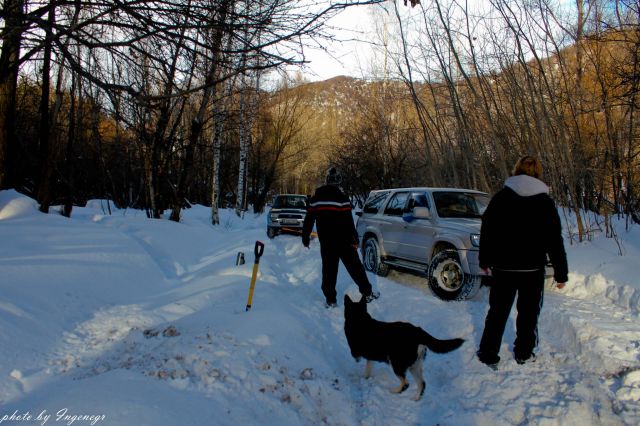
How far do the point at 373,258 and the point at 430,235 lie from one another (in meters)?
2.01

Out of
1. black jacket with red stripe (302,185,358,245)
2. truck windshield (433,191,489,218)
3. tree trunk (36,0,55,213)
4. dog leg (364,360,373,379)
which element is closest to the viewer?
dog leg (364,360,373,379)

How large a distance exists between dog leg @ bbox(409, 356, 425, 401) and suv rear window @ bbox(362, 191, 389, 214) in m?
6.04

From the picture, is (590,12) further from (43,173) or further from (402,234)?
(43,173)

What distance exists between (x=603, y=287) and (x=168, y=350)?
21.0ft

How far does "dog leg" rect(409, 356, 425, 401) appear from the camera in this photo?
3780mm

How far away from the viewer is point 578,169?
30.7ft

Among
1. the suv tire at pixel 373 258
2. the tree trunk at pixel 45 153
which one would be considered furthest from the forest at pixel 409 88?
the suv tire at pixel 373 258

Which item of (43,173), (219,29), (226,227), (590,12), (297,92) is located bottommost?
(226,227)

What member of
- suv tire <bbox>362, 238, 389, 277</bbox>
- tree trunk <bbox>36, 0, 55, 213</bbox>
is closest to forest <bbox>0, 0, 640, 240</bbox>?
tree trunk <bbox>36, 0, 55, 213</bbox>

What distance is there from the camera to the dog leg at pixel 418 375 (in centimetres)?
378

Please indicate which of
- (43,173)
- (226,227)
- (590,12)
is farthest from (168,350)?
(226,227)

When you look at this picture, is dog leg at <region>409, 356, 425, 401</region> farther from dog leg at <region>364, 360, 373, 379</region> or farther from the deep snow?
dog leg at <region>364, 360, 373, 379</region>

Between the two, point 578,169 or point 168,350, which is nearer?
point 168,350

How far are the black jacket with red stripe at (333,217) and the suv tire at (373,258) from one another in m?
2.50
